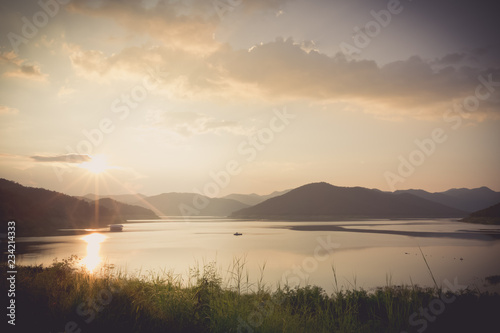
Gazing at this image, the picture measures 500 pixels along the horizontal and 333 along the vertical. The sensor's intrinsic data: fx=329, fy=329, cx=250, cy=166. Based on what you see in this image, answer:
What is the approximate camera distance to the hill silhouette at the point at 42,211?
99375 mm

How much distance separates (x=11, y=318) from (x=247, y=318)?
19.1 feet

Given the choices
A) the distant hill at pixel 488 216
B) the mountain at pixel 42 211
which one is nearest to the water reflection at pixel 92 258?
the mountain at pixel 42 211

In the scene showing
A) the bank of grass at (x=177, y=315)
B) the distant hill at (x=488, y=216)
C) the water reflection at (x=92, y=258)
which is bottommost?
the distant hill at (x=488, y=216)

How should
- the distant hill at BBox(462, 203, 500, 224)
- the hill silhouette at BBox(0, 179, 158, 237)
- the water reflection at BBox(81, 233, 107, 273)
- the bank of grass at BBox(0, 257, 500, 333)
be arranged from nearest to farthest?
1. the bank of grass at BBox(0, 257, 500, 333)
2. the water reflection at BBox(81, 233, 107, 273)
3. the hill silhouette at BBox(0, 179, 158, 237)
4. the distant hill at BBox(462, 203, 500, 224)

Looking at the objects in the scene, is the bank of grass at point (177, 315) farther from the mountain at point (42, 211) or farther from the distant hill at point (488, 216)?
the distant hill at point (488, 216)

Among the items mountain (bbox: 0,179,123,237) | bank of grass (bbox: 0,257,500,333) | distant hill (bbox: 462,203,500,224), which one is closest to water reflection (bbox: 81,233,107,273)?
bank of grass (bbox: 0,257,500,333)

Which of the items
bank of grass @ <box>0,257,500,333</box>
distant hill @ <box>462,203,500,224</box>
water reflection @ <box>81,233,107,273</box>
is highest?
bank of grass @ <box>0,257,500,333</box>

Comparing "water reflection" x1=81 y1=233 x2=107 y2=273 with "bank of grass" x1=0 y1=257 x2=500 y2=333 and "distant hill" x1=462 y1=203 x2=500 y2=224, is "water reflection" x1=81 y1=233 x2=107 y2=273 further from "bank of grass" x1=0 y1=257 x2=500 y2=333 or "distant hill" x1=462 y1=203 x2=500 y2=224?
"distant hill" x1=462 y1=203 x2=500 y2=224

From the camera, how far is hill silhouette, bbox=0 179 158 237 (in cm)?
9938

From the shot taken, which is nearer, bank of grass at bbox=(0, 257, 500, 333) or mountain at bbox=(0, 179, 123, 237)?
bank of grass at bbox=(0, 257, 500, 333)

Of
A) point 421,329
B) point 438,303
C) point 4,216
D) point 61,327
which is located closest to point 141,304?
point 61,327

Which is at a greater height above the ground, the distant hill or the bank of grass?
the bank of grass

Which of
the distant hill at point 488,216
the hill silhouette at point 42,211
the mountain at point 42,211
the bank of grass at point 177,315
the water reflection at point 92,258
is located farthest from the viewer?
the distant hill at point 488,216

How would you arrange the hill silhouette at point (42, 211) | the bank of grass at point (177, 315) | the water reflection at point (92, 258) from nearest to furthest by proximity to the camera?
the bank of grass at point (177, 315)
the water reflection at point (92, 258)
the hill silhouette at point (42, 211)
